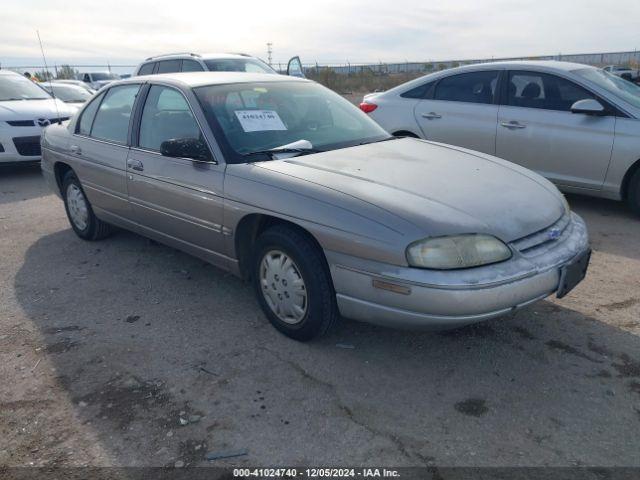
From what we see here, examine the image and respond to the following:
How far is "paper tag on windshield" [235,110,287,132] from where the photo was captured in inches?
143

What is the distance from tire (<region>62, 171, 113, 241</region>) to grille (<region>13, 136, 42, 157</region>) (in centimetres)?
350

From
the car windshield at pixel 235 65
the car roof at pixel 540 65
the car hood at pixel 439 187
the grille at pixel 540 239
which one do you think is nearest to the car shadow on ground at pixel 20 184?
the car windshield at pixel 235 65

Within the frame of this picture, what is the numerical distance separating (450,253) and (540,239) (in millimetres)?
616

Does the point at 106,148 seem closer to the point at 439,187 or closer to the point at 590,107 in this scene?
the point at 439,187

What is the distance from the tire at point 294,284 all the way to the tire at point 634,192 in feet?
12.2

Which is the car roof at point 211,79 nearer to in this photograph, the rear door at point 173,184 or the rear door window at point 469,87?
the rear door at point 173,184

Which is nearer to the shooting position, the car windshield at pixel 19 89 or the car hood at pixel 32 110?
the car hood at pixel 32 110

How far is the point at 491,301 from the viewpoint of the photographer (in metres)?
2.62

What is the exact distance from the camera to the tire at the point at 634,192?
5.20 m

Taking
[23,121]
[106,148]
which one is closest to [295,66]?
[23,121]

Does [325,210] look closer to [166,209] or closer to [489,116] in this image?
[166,209]

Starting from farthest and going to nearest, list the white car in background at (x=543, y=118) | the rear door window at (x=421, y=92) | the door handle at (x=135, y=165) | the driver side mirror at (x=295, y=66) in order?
the driver side mirror at (x=295, y=66) → the rear door window at (x=421, y=92) → the white car in background at (x=543, y=118) → the door handle at (x=135, y=165)

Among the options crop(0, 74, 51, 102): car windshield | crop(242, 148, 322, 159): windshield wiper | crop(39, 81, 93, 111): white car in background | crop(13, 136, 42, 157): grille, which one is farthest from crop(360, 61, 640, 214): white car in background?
crop(39, 81, 93, 111): white car in background

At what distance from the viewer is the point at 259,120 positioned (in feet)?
12.1
